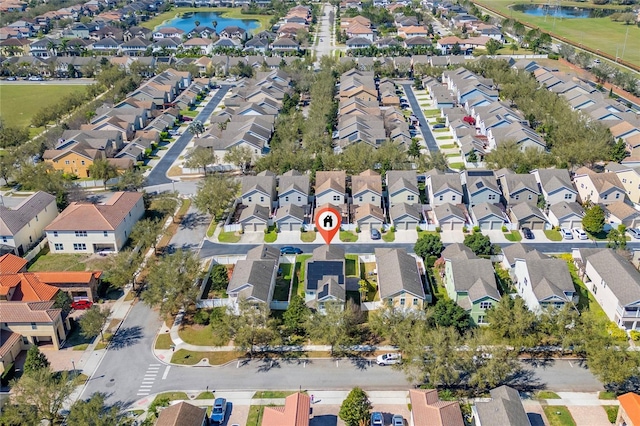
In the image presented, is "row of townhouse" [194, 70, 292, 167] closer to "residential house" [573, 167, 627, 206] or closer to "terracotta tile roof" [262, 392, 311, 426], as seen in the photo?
"residential house" [573, 167, 627, 206]

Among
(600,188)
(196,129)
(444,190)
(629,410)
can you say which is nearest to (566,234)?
(600,188)

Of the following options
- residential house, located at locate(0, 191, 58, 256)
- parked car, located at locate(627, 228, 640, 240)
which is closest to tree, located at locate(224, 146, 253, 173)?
residential house, located at locate(0, 191, 58, 256)

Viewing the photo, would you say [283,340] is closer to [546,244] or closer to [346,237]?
[346,237]

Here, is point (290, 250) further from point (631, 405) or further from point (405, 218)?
point (631, 405)

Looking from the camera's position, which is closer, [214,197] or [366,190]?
[214,197]

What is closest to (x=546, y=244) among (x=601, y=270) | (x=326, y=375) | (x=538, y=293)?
(x=601, y=270)
